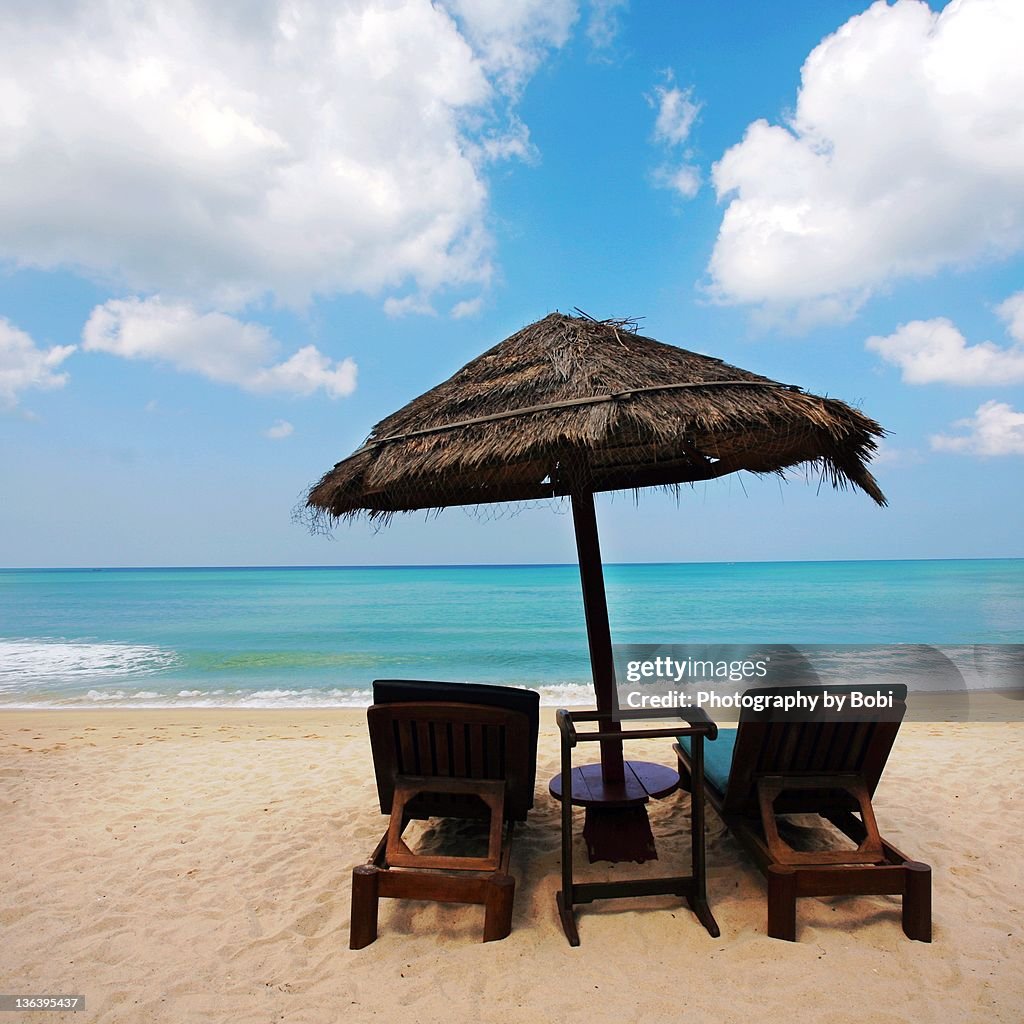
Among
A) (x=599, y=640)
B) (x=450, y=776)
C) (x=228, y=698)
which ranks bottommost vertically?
(x=228, y=698)

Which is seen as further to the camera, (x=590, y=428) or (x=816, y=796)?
(x=816, y=796)

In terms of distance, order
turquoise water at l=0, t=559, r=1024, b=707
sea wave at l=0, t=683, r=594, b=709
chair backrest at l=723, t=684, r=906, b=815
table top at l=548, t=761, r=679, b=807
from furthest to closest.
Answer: turquoise water at l=0, t=559, r=1024, b=707 < sea wave at l=0, t=683, r=594, b=709 < table top at l=548, t=761, r=679, b=807 < chair backrest at l=723, t=684, r=906, b=815

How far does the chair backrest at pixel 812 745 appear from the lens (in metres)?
2.82

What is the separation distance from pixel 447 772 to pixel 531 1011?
98cm

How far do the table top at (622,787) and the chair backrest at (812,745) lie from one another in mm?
367

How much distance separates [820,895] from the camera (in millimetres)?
2701

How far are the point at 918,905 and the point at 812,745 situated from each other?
0.67m

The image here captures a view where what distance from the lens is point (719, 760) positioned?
Answer: 11.6ft

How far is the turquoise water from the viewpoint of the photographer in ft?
41.1

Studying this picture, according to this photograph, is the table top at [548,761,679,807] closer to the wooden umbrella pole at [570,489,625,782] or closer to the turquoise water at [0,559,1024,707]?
the wooden umbrella pole at [570,489,625,782]

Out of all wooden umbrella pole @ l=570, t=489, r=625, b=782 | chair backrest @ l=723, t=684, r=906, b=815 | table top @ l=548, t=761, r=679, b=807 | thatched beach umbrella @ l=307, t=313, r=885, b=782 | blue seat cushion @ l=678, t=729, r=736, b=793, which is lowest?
table top @ l=548, t=761, r=679, b=807

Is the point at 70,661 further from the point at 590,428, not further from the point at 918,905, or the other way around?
the point at 918,905

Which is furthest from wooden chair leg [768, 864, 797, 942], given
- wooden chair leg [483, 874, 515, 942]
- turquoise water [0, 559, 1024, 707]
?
turquoise water [0, 559, 1024, 707]

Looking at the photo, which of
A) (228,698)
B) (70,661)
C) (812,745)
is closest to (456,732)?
(812,745)
